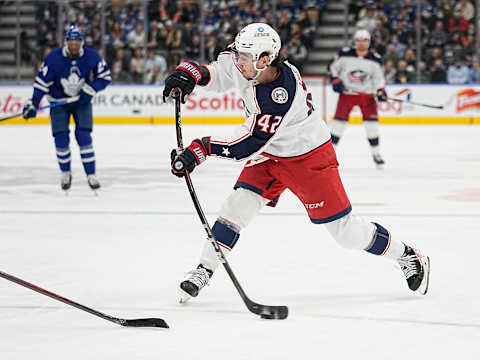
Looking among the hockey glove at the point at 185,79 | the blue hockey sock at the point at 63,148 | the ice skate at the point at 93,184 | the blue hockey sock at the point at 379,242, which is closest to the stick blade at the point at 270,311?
the blue hockey sock at the point at 379,242

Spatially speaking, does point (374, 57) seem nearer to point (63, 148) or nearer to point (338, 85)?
point (338, 85)

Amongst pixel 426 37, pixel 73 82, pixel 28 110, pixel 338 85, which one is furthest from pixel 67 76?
pixel 426 37

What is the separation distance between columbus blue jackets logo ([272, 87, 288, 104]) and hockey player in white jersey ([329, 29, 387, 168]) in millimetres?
5111

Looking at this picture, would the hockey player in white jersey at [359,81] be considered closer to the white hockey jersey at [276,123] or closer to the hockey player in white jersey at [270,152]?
the hockey player in white jersey at [270,152]

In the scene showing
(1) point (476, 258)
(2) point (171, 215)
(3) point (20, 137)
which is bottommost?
(3) point (20, 137)

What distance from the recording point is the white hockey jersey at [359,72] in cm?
793

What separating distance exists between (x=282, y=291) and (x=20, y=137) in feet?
26.7

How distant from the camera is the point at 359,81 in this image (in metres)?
7.96

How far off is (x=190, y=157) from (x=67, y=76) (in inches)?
138

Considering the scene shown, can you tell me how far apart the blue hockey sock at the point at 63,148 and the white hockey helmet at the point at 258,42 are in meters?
3.59

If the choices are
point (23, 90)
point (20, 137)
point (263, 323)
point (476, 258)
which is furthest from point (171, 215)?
point (23, 90)

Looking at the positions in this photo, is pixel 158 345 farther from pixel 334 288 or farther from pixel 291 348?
pixel 334 288

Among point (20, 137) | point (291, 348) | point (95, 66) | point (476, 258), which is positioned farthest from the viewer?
point (20, 137)

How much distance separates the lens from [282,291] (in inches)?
131
